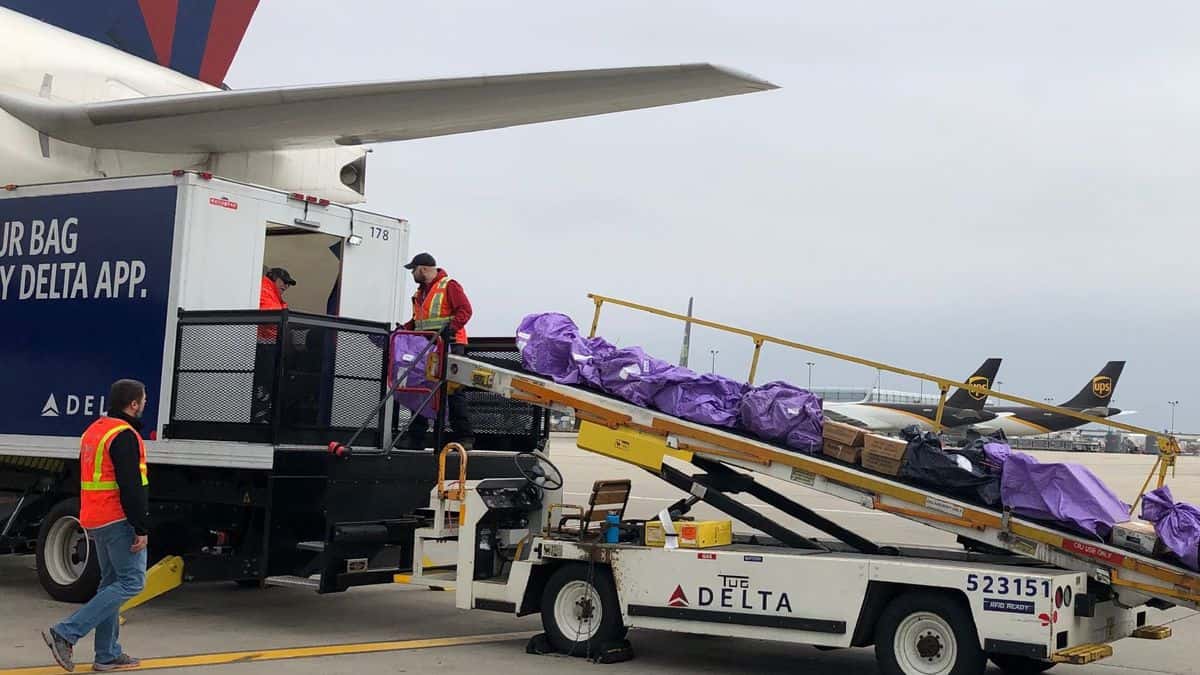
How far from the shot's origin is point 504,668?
26.7 feet

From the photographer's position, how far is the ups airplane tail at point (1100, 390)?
70625 millimetres

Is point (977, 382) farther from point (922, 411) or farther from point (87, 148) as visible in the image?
point (87, 148)

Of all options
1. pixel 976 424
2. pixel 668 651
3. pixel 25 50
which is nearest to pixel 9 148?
pixel 25 50

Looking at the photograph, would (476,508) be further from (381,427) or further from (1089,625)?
(1089,625)

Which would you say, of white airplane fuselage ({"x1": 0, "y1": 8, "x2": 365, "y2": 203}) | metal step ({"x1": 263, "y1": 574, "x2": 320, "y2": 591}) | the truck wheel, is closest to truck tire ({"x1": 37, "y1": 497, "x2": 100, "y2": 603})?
metal step ({"x1": 263, "y1": 574, "x2": 320, "y2": 591})

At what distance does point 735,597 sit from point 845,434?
1245 millimetres

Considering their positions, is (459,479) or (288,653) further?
(459,479)

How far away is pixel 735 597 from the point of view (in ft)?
26.2

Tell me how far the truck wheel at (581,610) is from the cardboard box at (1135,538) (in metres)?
3.16

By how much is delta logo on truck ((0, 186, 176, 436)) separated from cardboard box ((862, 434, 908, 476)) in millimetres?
5384

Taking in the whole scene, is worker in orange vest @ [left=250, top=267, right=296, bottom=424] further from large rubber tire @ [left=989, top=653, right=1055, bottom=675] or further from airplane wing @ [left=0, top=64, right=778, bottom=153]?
large rubber tire @ [left=989, top=653, right=1055, bottom=675]

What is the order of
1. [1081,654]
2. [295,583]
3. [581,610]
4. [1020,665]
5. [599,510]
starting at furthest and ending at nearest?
[295,583], [599,510], [581,610], [1020,665], [1081,654]

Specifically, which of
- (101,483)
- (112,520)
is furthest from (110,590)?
(101,483)

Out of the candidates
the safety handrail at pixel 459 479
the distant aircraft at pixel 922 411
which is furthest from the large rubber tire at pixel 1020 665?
the distant aircraft at pixel 922 411
